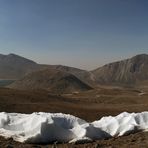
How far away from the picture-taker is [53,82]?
422ft

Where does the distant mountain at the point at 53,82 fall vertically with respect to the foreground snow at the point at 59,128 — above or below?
above

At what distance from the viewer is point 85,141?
44.7 ft

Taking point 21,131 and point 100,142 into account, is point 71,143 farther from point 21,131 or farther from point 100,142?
point 21,131

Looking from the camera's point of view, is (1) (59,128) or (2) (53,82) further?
(2) (53,82)

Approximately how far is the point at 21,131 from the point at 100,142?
319cm

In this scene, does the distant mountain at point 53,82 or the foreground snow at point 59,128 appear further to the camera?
the distant mountain at point 53,82

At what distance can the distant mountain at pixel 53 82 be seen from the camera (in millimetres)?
117213

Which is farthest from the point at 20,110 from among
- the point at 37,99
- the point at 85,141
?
the point at 85,141

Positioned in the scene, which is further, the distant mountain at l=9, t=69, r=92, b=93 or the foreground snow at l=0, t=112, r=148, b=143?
the distant mountain at l=9, t=69, r=92, b=93

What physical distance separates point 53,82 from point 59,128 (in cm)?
11507

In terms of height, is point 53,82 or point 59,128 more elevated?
point 53,82

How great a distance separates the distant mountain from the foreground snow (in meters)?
93.4

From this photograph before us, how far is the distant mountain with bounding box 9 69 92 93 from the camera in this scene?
385 feet

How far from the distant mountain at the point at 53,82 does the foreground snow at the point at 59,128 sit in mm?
93371
